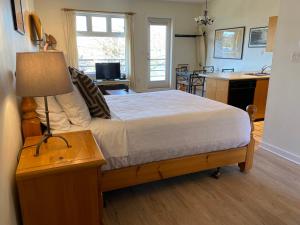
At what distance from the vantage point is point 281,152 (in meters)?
2.98

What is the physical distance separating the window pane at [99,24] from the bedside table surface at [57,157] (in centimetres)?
534

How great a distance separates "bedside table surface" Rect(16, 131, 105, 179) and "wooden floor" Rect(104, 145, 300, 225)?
2.46 feet

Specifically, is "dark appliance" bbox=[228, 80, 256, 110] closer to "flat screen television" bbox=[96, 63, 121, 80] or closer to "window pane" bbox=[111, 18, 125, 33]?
"flat screen television" bbox=[96, 63, 121, 80]

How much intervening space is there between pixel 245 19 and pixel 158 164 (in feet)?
16.9

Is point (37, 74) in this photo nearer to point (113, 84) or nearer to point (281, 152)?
point (281, 152)

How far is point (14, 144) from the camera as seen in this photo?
1.37 metres

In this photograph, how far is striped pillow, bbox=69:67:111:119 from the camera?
1.98 metres

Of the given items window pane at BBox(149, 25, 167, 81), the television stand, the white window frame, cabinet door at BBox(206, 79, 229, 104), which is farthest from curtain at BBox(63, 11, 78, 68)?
cabinet door at BBox(206, 79, 229, 104)

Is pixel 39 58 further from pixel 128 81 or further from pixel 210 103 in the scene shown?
pixel 128 81

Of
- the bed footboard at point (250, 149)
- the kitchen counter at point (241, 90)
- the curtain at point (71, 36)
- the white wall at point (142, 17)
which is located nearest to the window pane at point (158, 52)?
the white wall at point (142, 17)

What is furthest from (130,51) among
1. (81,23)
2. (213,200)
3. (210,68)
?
(213,200)

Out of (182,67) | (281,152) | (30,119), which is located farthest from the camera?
(182,67)

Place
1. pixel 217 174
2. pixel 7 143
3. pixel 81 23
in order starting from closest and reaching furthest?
pixel 7 143, pixel 217 174, pixel 81 23

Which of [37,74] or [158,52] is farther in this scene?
[158,52]
